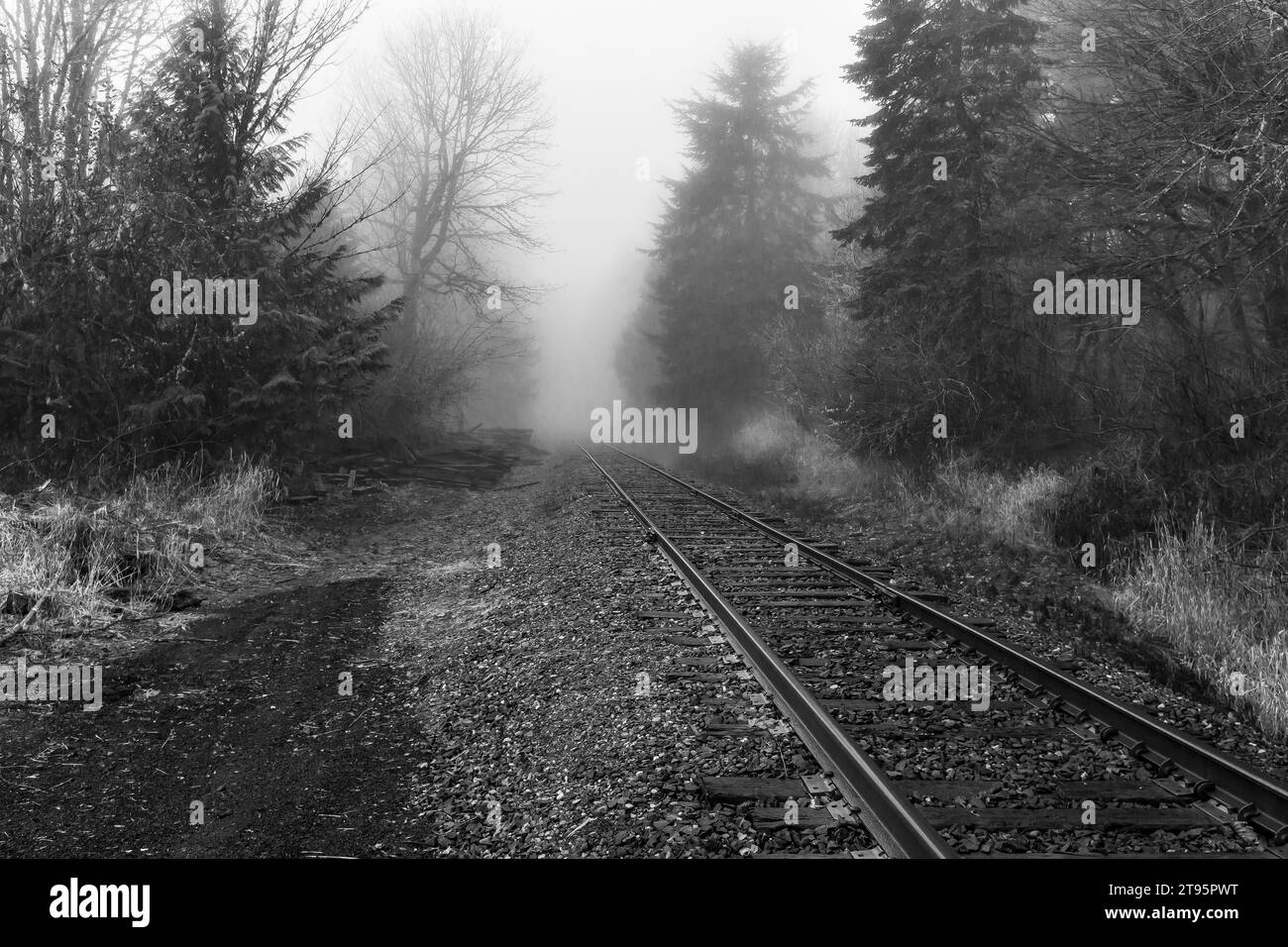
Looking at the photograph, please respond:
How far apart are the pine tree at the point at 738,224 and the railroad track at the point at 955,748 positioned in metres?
19.7

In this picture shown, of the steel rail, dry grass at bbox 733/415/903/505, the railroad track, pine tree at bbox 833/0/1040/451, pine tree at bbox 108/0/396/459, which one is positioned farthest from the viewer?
dry grass at bbox 733/415/903/505

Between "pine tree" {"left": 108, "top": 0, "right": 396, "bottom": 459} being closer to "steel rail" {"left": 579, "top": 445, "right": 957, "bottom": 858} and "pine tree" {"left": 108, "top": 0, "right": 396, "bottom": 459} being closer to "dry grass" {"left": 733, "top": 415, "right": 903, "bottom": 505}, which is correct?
"steel rail" {"left": 579, "top": 445, "right": 957, "bottom": 858}

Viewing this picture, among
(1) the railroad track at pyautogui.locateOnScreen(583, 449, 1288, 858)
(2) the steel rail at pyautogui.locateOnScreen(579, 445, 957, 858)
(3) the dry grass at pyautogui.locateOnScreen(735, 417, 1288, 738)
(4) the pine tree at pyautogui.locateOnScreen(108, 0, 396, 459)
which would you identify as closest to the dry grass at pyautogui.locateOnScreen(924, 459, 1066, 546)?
(3) the dry grass at pyautogui.locateOnScreen(735, 417, 1288, 738)

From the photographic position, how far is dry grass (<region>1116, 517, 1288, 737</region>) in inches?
199

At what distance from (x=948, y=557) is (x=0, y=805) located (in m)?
8.77

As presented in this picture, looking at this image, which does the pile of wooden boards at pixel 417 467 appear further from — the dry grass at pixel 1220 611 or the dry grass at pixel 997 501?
the dry grass at pixel 1220 611

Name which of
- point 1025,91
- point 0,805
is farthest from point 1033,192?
point 0,805

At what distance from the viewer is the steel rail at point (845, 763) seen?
3.08m

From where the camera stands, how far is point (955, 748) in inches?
163

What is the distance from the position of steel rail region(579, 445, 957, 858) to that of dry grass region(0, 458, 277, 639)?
212 inches

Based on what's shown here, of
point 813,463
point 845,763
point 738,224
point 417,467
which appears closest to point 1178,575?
point 845,763

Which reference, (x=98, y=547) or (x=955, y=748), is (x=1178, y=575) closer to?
(x=955, y=748)

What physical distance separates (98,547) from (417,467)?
37.9 feet

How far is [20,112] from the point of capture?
10656 millimetres
